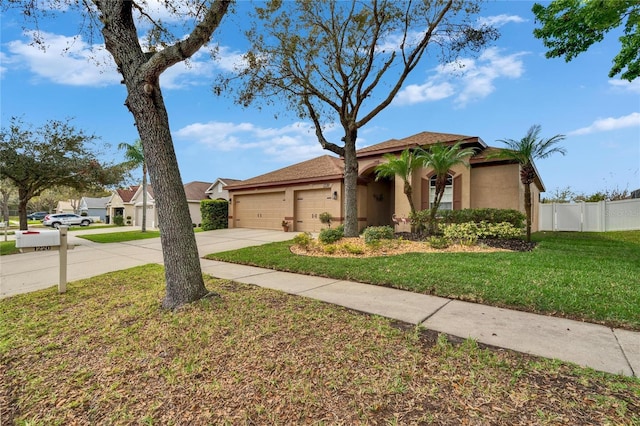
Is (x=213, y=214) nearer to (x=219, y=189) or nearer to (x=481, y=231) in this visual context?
(x=219, y=189)

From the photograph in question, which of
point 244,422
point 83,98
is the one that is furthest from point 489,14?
point 83,98

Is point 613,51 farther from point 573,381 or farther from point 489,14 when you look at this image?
point 573,381

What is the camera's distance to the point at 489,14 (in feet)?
32.6

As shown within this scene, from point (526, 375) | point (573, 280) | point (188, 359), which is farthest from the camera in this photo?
point (573, 280)

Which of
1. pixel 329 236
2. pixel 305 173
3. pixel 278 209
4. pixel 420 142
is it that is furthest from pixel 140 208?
pixel 420 142

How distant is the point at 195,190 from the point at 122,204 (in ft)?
47.4

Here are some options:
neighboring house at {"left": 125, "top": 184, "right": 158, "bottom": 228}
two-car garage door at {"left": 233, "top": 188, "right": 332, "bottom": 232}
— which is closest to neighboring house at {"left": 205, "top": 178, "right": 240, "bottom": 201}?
two-car garage door at {"left": 233, "top": 188, "right": 332, "bottom": 232}

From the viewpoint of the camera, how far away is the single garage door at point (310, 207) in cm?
1555

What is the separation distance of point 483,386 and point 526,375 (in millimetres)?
464

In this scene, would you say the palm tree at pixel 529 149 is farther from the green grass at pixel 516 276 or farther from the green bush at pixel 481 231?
the green grass at pixel 516 276

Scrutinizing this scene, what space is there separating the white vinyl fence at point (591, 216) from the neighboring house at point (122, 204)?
38212 mm

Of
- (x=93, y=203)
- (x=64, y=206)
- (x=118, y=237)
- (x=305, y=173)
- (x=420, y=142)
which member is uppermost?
(x=420, y=142)

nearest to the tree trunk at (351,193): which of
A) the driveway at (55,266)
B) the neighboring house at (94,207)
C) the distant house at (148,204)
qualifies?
the driveway at (55,266)

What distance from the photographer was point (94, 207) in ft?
159
